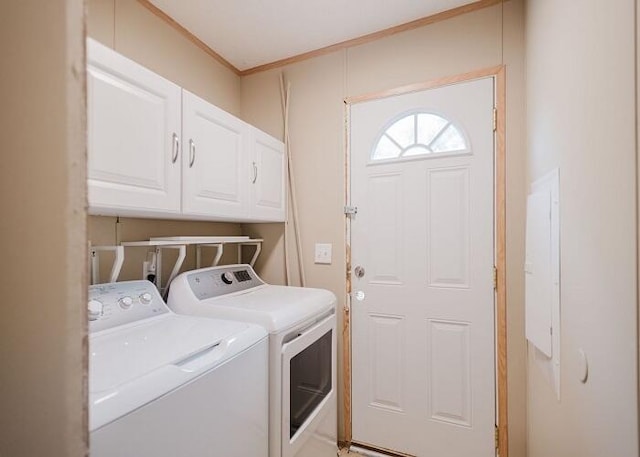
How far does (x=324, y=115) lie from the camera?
2.16 metres

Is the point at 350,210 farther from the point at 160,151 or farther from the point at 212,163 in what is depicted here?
the point at 160,151

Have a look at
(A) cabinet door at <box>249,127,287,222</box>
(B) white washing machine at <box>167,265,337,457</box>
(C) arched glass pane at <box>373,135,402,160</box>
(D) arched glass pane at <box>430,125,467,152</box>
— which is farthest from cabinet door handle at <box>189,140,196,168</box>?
(D) arched glass pane at <box>430,125,467,152</box>

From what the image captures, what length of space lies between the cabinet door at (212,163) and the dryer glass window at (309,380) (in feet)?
2.70

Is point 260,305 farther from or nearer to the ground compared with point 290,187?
nearer to the ground

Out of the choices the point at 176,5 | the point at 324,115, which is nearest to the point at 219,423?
the point at 324,115

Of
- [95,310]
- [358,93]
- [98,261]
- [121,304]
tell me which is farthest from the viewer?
[358,93]

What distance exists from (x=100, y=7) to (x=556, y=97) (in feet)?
6.51

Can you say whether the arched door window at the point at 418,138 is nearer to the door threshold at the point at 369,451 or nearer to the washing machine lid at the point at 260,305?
the washing machine lid at the point at 260,305

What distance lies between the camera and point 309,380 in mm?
1649

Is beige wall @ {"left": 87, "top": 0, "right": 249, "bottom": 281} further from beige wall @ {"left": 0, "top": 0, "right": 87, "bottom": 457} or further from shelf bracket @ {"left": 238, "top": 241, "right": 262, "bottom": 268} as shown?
beige wall @ {"left": 0, "top": 0, "right": 87, "bottom": 457}

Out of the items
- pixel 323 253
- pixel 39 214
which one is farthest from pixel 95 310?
pixel 323 253

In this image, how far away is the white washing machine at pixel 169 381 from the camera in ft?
2.49

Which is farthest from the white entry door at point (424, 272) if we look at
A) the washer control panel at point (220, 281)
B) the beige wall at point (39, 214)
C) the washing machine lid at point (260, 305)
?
the beige wall at point (39, 214)

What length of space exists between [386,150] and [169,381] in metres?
1.66
